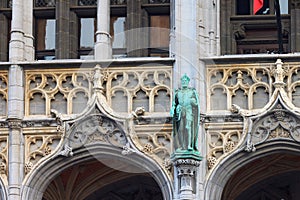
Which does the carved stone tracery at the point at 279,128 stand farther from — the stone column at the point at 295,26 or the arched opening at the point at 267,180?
the stone column at the point at 295,26

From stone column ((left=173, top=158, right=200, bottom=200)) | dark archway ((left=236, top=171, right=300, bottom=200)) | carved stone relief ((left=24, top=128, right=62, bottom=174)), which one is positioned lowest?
stone column ((left=173, top=158, right=200, bottom=200))

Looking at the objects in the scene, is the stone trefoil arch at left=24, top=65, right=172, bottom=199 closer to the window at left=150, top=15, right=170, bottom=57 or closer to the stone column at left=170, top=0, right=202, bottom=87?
the stone column at left=170, top=0, right=202, bottom=87

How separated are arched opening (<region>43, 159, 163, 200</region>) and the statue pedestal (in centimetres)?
160

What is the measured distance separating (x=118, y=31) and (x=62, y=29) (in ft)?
4.52

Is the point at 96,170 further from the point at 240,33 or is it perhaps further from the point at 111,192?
the point at 240,33

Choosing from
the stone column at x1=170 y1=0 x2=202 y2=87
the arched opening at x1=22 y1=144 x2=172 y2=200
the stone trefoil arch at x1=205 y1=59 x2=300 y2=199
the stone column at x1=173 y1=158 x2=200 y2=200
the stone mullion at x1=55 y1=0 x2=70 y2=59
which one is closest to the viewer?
the stone column at x1=173 y1=158 x2=200 y2=200

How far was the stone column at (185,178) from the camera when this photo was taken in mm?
30609

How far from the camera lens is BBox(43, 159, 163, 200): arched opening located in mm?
33344

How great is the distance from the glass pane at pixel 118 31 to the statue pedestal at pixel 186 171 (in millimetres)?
5126

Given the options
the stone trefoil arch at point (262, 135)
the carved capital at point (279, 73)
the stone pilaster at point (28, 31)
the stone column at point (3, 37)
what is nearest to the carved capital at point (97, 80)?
the stone pilaster at point (28, 31)

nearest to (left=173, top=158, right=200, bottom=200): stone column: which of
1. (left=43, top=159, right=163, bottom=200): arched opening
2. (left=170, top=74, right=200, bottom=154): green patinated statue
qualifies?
(left=170, top=74, right=200, bottom=154): green patinated statue

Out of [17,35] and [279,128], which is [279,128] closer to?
[279,128]

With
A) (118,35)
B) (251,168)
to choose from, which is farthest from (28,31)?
(251,168)

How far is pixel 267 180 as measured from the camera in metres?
34.1
